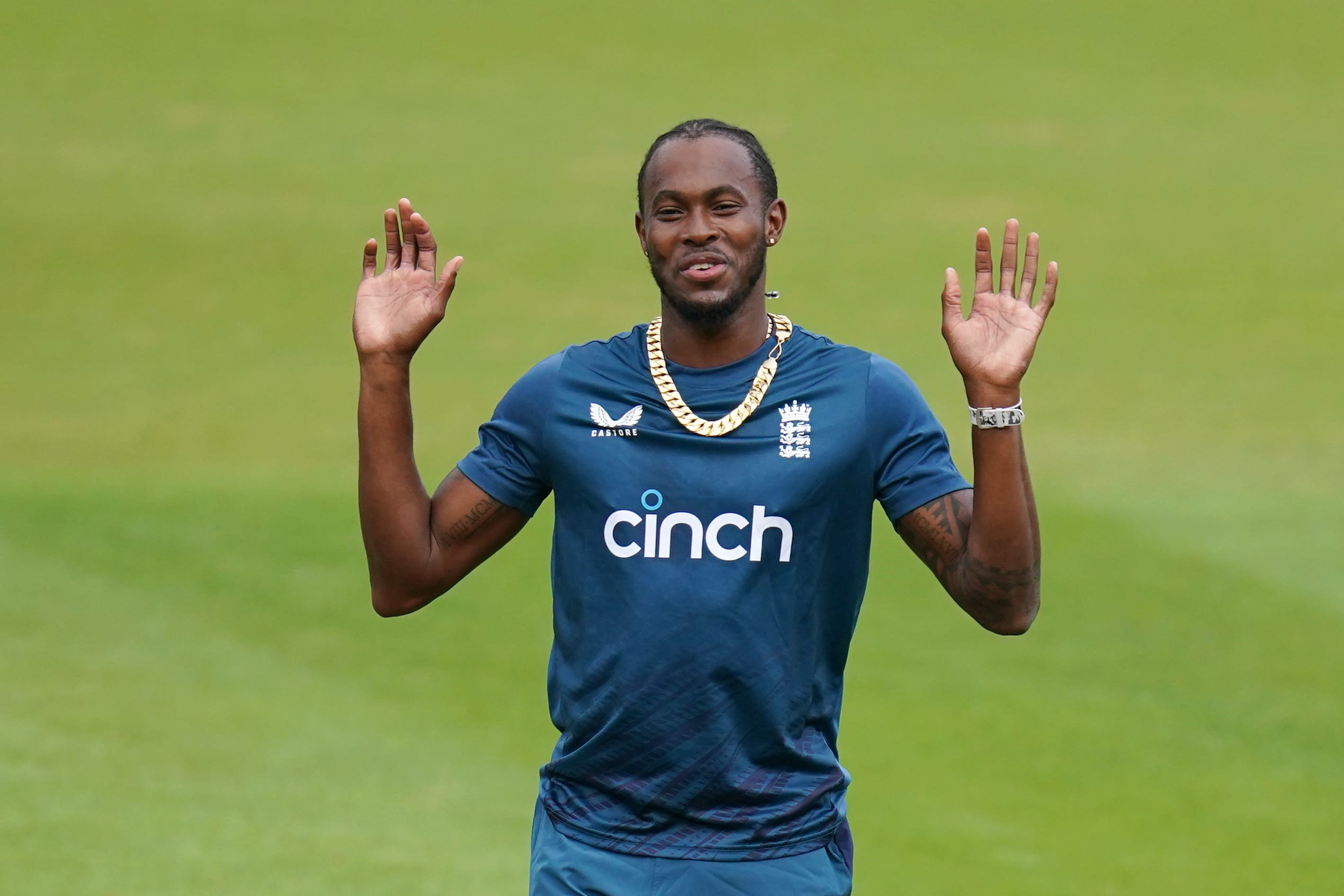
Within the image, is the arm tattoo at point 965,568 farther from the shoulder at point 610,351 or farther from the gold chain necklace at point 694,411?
the shoulder at point 610,351

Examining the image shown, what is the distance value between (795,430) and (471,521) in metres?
0.75

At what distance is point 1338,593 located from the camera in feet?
34.7

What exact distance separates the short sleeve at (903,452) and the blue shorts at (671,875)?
29.6 inches

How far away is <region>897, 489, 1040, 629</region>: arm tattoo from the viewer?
406cm

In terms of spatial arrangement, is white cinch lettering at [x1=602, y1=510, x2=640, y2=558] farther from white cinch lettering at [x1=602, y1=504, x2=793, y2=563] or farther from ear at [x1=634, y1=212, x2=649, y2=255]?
ear at [x1=634, y1=212, x2=649, y2=255]

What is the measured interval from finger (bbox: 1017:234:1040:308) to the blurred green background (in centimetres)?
364

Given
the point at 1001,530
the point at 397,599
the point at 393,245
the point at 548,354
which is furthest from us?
the point at 548,354

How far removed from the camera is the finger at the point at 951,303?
4148 mm

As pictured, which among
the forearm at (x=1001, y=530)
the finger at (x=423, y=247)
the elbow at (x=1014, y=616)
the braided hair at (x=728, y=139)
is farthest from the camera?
the finger at (x=423, y=247)

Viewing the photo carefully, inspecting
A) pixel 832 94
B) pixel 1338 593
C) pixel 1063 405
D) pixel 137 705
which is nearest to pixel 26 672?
pixel 137 705

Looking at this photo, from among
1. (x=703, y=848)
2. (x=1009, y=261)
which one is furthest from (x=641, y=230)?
(x=703, y=848)

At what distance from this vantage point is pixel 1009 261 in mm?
4273

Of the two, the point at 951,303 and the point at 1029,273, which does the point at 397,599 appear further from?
the point at 1029,273

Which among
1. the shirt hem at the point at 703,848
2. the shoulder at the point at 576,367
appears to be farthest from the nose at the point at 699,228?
the shirt hem at the point at 703,848
